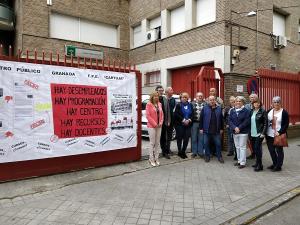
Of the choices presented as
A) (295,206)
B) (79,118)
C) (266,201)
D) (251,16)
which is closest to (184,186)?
(266,201)

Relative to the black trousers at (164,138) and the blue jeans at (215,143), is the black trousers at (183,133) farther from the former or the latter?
the blue jeans at (215,143)

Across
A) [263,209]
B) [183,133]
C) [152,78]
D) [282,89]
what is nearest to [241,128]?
[183,133]

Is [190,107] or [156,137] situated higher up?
[190,107]

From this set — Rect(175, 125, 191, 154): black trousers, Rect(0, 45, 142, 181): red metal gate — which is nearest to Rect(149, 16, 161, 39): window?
Rect(175, 125, 191, 154): black trousers

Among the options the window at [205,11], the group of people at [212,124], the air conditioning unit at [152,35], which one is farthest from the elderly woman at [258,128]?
the air conditioning unit at [152,35]

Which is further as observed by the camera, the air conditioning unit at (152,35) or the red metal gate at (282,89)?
the air conditioning unit at (152,35)

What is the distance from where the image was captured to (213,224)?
4266 mm

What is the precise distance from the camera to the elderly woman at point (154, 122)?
7441 mm

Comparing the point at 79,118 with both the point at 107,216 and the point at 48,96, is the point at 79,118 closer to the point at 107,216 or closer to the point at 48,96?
the point at 48,96

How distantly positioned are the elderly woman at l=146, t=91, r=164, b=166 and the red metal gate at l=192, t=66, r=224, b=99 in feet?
6.46

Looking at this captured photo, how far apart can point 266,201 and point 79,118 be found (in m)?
4.03

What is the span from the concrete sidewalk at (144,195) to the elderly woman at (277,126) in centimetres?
34

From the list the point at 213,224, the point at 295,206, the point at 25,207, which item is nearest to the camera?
the point at 213,224

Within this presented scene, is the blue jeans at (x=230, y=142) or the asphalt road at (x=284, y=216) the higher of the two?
the blue jeans at (x=230, y=142)
